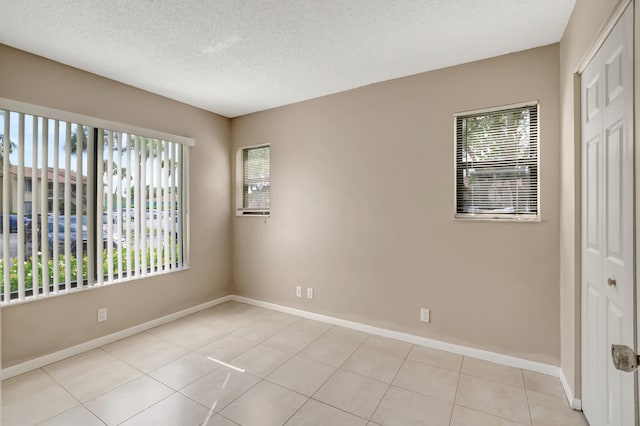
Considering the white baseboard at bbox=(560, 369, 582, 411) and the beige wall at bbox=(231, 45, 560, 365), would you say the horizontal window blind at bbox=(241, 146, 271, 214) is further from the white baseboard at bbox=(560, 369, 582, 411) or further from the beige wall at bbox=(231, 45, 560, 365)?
the white baseboard at bbox=(560, 369, 582, 411)

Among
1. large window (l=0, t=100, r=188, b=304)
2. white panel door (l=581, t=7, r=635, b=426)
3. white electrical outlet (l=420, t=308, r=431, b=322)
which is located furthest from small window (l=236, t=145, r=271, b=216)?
white panel door (l=581, t=7, r=635, b=426)

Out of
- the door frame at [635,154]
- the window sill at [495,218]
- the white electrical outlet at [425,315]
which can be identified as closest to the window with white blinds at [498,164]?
the window sill at [495,218]

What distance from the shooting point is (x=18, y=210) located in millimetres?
2436

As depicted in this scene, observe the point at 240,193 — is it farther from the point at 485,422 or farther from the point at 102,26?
the point at 485,422

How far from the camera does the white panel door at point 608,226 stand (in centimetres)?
131

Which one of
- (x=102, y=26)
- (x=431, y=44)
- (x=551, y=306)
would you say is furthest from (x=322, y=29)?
(x=551, y=306)

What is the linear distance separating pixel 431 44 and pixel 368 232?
1793 millimetres

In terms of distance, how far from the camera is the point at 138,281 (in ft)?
10.7

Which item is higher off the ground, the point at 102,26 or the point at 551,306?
the point at 102,26

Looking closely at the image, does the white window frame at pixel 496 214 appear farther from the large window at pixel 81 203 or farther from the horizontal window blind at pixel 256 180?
the large window at pixel 81 203

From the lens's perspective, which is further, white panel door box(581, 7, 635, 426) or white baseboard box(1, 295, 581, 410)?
white baseboard box(1, 295, 581, 410)

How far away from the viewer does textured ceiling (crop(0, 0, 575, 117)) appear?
77.2 inches

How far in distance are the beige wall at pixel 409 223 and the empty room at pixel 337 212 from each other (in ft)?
0.06

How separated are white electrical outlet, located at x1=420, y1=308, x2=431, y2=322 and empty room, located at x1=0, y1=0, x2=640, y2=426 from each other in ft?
0.21
